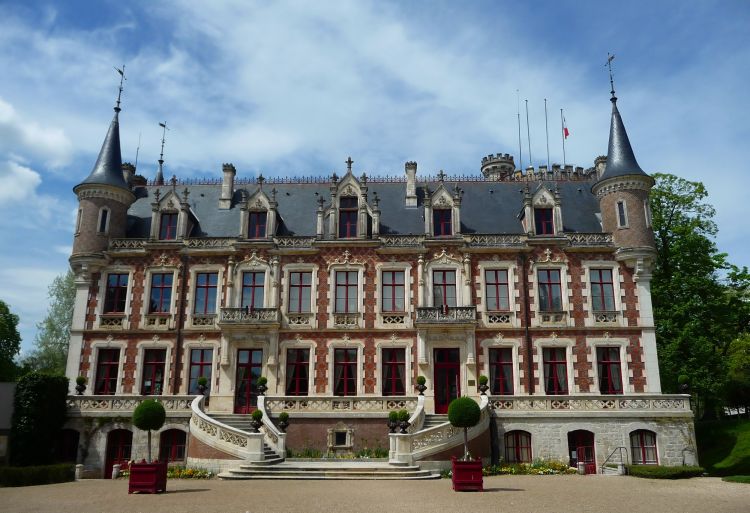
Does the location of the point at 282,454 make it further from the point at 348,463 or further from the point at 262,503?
the point at 262,503

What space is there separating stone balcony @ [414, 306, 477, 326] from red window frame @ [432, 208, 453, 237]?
4174 mm

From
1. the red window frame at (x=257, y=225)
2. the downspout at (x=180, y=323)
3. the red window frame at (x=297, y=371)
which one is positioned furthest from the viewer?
the red window frame at (x=257, y=225)

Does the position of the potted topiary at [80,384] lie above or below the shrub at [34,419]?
above

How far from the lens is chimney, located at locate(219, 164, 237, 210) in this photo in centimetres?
3206

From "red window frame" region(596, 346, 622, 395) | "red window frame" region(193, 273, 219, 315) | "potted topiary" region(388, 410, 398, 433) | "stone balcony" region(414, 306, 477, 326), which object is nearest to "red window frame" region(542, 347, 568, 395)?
"red window frame" region(596, 346, 622, 395)

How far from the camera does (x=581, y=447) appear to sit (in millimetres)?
24391

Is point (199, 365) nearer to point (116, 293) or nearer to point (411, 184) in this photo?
point (116, 293)

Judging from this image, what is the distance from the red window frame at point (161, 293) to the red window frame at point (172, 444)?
248 inches

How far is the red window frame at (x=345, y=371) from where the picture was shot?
27422 mm

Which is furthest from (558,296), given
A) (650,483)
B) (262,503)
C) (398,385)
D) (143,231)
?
(143,231)

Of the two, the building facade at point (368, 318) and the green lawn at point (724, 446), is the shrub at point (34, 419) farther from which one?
the green lawn at point (724, 446)

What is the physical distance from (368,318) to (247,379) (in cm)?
637

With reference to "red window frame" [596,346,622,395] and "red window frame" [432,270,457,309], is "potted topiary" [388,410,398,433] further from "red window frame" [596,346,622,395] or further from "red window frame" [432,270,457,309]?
"red window frame" [596,346,622,395]

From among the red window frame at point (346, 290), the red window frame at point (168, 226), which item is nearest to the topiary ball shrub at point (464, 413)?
the red window frame at point (346, 290)
